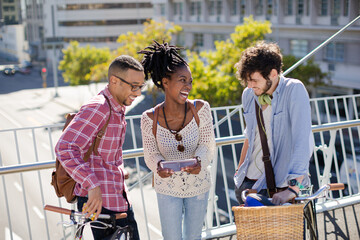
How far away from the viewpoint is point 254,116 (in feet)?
8.80

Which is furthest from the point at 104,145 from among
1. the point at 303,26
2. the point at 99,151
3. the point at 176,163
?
the point at 303,26

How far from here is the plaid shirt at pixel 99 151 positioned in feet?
7.25

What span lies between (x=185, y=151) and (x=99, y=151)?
0.60 meters

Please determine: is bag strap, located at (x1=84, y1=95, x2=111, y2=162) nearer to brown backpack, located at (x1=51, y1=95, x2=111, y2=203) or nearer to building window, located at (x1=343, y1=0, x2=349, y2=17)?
brown backpack, located at (x1=51, y1=95, x2=111, y2=203)

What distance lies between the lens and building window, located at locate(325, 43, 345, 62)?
78.5 ft

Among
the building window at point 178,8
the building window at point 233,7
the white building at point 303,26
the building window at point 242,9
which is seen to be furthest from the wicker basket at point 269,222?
the building window at point 178,8

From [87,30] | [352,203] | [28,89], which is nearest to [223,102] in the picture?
[352,203]

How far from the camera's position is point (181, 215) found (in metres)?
2.77

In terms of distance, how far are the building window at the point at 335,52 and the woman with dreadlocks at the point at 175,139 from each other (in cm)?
Answer: 2316

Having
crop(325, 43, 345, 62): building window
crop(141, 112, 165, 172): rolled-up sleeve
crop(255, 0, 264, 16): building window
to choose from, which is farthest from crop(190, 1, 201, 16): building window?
crop(141, 112, 165, 172): rolled-up sleeve

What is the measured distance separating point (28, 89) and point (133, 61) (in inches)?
1657

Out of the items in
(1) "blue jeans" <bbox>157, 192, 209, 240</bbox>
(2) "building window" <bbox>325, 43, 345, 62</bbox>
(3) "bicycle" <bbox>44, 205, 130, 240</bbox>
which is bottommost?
(2) "building window" <bbox>325, 43, 345, 62</bbox>

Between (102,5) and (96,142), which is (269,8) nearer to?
(96,142)

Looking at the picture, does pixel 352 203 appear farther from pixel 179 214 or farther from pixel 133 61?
pixel 133 61
